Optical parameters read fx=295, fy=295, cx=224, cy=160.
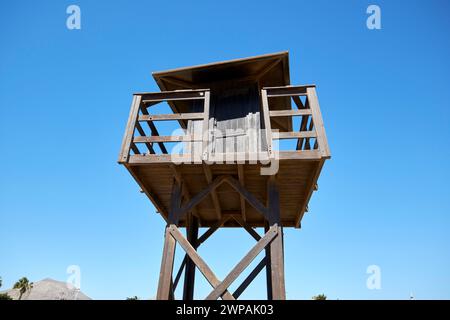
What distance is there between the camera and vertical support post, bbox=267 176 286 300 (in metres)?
5.27

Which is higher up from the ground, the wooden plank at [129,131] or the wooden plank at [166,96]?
the wooden plank at [166,96]

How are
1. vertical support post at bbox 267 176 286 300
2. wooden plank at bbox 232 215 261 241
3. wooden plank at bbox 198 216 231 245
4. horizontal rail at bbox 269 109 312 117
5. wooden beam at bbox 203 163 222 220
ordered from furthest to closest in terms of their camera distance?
wooden plank at bbox 198 216 231 245 < wooden plank at bbox 232 215 261 241 < wooden beam at bbox 203 163 222 220 < horizontal rail at bbox 269 109 312 117 < vertical support post at bbox 267 176 286 300

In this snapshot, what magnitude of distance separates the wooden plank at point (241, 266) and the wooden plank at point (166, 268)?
87 cm

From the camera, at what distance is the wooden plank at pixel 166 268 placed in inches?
220

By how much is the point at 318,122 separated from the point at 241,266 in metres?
3.28

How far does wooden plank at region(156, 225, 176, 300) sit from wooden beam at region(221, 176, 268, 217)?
173cm

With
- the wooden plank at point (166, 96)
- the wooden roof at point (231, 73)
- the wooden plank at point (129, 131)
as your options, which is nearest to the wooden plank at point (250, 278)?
the wooden plank at point (129, 131)

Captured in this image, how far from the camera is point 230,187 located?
25.3 feet

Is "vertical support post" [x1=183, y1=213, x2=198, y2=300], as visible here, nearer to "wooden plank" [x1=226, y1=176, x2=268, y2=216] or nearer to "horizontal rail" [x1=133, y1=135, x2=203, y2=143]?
"wooden plank" [x1=226, y1=176, x2=268, y2=216]

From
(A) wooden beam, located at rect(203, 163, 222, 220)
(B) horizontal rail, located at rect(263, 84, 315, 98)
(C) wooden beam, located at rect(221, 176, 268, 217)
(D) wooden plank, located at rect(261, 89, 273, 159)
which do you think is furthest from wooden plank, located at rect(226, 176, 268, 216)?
(B) horizontal rail, located at rect(263, 84, 315, 98)

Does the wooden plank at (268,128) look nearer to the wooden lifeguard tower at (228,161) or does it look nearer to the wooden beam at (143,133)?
the wooden lifeguard tower at (228,161)

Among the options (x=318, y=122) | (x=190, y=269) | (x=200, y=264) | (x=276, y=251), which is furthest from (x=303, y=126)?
(x=190, y=269)

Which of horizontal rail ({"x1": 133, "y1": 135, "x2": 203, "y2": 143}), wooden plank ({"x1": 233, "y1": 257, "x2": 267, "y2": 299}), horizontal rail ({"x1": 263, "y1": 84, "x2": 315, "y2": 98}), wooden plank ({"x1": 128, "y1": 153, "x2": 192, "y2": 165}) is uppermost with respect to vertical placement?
horizontal rail ({"x1": 263, "y1": 84, "x2": 315, "y2": 98})
